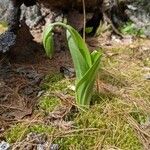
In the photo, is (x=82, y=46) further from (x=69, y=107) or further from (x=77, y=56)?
(x=69, y=107)

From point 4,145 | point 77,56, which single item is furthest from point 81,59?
point 4,145

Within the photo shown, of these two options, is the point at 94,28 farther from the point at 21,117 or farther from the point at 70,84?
the point at 21,117

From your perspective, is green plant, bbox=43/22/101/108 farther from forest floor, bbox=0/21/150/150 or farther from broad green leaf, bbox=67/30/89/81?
forest floor, bbox=0/21/150/150

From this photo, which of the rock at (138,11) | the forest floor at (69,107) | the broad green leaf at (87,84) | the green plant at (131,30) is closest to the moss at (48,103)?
the forest floor at (69,107)

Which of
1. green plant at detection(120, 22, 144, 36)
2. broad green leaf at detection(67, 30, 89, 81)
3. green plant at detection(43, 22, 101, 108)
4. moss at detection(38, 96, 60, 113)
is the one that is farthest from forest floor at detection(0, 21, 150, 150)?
Result: green plant at detection(120, 22, 144, 36)

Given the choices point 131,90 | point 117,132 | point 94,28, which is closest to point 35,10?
point 94,28
